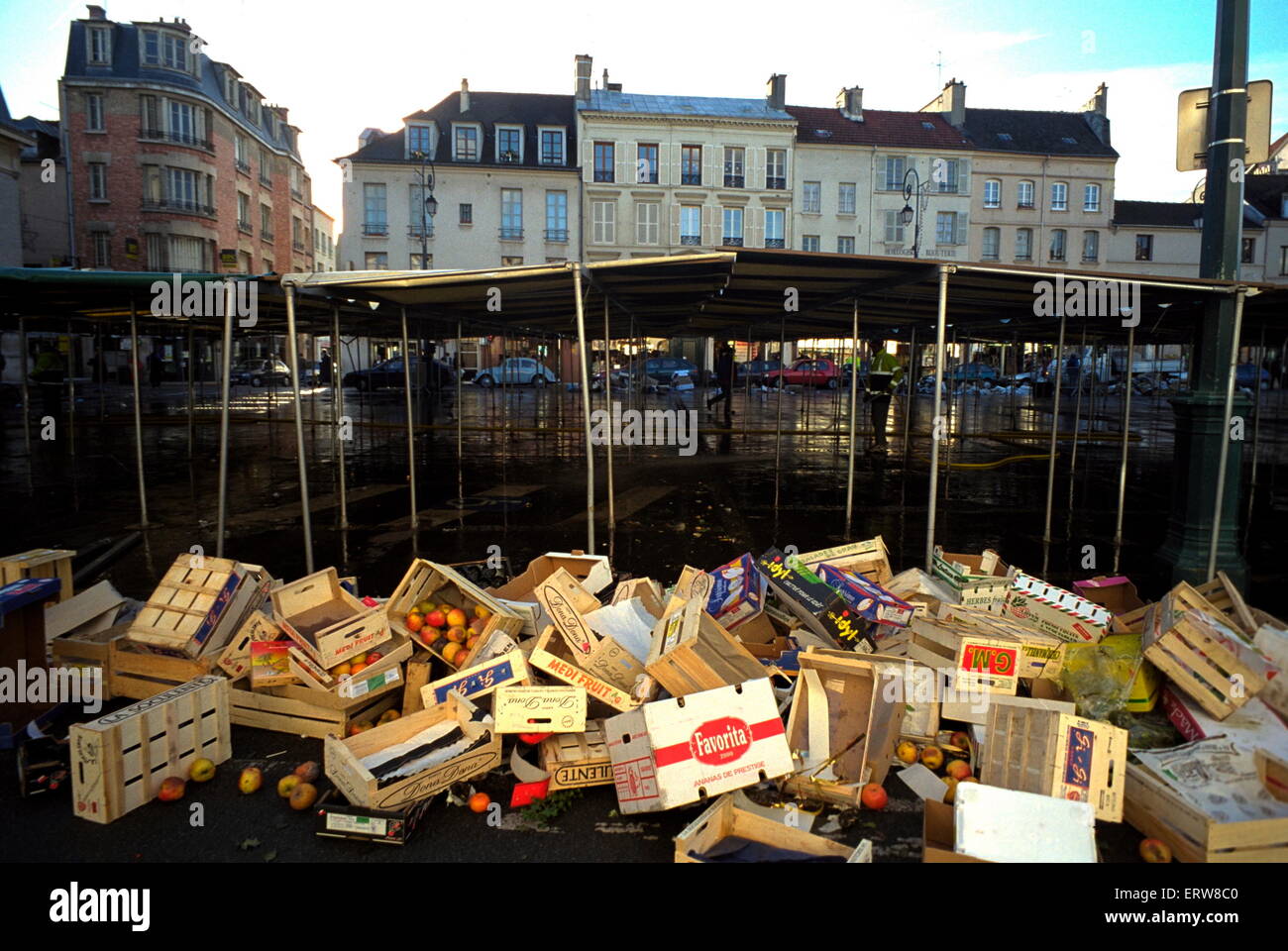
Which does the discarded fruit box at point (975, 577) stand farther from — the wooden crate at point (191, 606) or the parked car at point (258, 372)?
the parked car at point (258, 372)

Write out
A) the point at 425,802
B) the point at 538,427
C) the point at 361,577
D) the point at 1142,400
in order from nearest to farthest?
the point at 425,802
the point at 361,577
the point at 538,427
the point at 1142,400

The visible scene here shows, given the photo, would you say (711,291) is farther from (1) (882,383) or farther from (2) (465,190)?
(2) (465,190)

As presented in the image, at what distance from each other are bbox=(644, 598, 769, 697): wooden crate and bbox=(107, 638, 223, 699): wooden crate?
8.43 ft

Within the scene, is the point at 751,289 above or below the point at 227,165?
below

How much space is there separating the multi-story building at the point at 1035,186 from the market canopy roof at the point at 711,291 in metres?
40.2

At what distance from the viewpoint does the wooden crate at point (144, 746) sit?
357 centimetres

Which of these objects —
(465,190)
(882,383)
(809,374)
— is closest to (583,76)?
(465,190)

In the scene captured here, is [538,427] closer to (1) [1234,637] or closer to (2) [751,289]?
(2) [751,289]

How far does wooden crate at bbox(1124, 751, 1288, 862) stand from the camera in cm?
308

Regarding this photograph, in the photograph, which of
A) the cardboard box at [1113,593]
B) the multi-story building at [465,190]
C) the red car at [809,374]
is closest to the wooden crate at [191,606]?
the cardboard box at [1113,593]

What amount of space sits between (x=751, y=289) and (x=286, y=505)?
647cm

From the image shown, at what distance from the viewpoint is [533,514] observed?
10.0 metres
